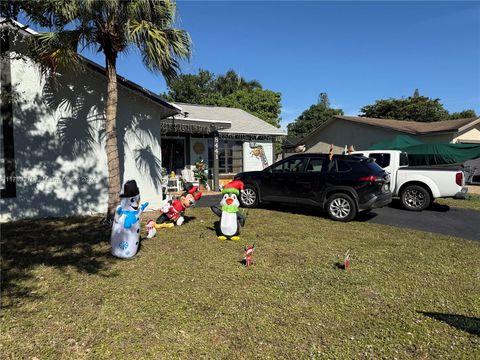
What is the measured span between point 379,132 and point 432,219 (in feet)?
47.4

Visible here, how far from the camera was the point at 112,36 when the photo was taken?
7211 mm

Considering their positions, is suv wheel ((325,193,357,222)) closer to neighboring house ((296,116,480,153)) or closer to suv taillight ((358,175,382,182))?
suv taillight ((358,175,382,182))

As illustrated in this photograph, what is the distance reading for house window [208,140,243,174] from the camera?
1672 cm

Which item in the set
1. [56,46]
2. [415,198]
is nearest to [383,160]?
[415,198]

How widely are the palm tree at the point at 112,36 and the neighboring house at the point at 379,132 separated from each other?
56.1ft

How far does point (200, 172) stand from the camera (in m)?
14.7

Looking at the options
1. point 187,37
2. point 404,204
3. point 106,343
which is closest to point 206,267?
point 106,343

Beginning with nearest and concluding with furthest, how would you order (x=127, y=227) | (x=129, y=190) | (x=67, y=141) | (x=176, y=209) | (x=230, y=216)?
(x=127, y=227) < (x=129, y=190) < (x=230, y=216) < (x=176, y=209) < (x=67, y=141)

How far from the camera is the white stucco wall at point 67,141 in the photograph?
8039 millimetres

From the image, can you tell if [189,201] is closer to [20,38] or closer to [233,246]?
[233,246]

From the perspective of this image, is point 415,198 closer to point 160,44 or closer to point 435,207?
point 435,207

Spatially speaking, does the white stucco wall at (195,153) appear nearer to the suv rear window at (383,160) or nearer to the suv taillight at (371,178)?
the suv rear window at (383,160)

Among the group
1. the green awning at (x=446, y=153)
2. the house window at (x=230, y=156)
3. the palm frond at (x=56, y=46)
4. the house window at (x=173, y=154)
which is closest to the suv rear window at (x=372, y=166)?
the palm frond at (x=56, y=46)

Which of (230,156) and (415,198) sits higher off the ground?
(230,156)
